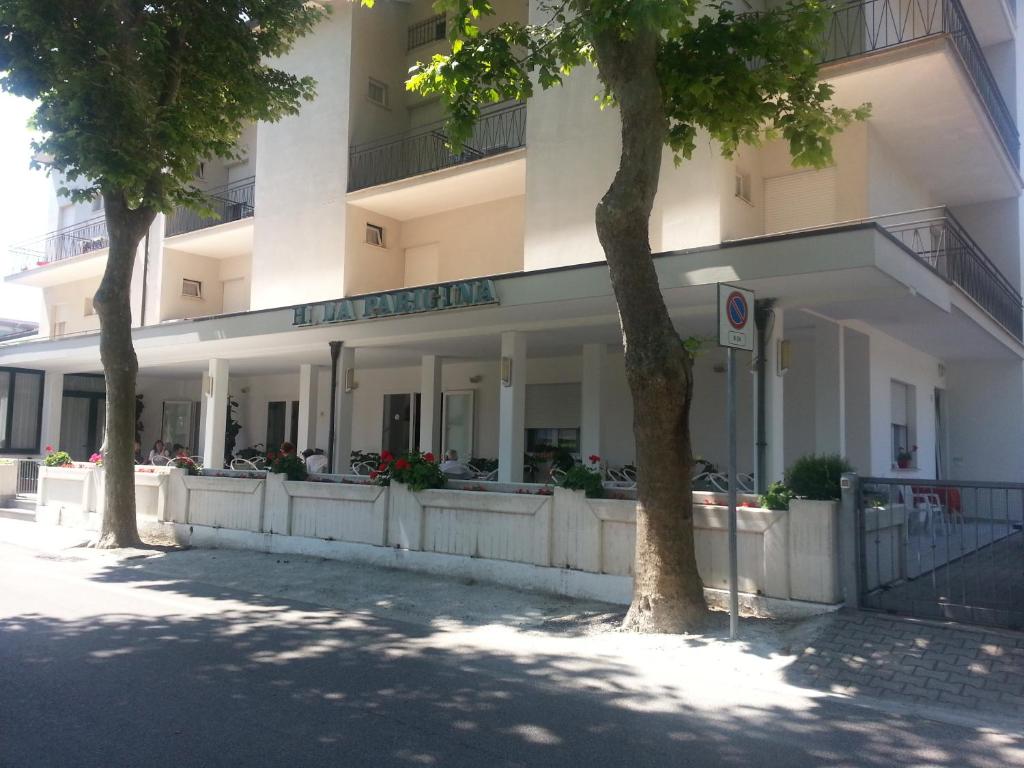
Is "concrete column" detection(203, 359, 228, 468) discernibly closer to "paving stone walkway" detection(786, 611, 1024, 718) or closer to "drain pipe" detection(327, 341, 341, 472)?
"drain pipe" detection(327, 341, 341, 472)

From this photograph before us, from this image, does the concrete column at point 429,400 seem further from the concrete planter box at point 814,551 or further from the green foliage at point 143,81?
the concrete planter box at point 814,551

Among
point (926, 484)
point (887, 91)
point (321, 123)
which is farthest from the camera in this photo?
point (321, 123)

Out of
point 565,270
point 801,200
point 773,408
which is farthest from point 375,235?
point 773,408

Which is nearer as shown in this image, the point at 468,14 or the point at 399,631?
the point at 399,631

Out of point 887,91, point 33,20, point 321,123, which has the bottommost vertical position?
point 887,91

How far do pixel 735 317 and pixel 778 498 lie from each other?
2100 millimetres

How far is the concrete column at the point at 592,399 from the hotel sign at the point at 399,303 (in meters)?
3.50

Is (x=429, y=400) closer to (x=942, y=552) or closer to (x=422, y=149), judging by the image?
(x=422, y=149)

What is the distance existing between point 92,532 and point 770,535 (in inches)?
507

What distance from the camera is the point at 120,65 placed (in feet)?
40.8

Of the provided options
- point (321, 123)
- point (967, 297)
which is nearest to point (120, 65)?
point (321, 123)

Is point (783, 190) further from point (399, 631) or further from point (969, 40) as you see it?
point (399, 631)

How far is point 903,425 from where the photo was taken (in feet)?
49.3

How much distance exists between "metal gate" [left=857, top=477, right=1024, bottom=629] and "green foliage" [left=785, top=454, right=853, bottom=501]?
230 millimetres
